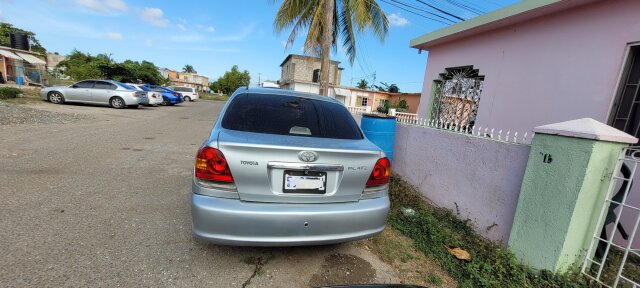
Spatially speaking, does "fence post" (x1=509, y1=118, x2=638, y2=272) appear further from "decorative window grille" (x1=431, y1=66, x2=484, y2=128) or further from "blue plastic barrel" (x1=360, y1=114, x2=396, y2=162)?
"decorative window grille" (x1=431, y1=66, x2=484, y2=128)

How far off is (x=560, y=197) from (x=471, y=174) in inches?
48.4

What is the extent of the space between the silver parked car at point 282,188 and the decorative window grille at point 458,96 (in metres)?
4.41

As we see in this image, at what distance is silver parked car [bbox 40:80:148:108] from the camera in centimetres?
1403

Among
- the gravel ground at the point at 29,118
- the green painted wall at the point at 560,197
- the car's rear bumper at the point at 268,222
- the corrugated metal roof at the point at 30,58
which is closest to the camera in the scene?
the car's rear bumper at the point at 268,222

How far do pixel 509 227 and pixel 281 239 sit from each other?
7.88ft

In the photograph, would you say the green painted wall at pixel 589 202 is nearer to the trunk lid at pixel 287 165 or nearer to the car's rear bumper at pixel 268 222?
the trunk lid at pixel 287 165

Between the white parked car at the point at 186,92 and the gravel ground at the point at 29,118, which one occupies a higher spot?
the white parked car at the point at 186,92

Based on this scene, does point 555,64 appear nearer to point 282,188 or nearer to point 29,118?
point 282,188

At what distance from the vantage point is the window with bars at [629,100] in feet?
11.8

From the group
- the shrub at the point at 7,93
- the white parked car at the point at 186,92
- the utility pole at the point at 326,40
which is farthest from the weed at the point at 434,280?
the white parked car at the point at 186,92

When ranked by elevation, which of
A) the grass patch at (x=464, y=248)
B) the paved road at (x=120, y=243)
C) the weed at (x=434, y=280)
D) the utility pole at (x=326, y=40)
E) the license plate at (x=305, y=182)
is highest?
the utility pole at (x=326, y=40)

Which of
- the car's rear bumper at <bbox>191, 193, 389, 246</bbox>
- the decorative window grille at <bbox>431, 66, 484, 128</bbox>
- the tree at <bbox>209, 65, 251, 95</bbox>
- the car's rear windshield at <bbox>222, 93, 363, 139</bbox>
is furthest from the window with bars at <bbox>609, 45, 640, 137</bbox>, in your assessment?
the tree at <bbox>209, 65, 251, 95</bbox>

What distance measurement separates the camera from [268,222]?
2090 millimetres

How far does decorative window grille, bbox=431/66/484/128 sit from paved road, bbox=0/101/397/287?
4.76 m
